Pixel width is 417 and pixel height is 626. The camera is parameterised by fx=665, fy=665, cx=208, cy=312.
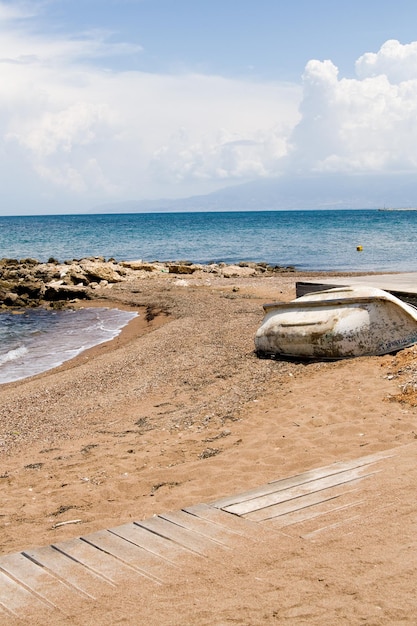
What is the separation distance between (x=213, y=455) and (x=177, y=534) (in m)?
2.53

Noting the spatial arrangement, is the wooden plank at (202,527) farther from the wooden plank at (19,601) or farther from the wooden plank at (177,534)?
the wooden plank at (19,601)

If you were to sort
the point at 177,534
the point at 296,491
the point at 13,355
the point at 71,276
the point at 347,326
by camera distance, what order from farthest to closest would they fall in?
the point at 71,276 < the point at 13,355 < the point at 347,326 < the point at 296,491 < the point at 177,534

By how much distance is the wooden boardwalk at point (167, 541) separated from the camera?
4.10 metres

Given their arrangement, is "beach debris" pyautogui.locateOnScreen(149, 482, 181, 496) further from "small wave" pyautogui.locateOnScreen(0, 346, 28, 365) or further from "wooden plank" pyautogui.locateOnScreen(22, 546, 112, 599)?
"small wave" pyautogui.locateOnScreen(0, 346, 28, 365)

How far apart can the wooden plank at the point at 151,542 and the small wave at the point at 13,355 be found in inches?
466

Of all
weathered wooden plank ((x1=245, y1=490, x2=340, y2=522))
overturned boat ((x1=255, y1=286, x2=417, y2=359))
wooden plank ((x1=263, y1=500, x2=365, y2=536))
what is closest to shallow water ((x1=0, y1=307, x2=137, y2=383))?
overturned boat ((x1=255, y1=286, x2=417, y2=359))

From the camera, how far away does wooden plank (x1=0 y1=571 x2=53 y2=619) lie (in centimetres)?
388

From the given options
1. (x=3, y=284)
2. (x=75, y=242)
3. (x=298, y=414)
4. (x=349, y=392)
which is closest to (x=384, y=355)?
(x=349, y=392)

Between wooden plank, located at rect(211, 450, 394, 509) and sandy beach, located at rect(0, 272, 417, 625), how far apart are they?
391 mm

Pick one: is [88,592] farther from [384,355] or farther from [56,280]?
[56,280]

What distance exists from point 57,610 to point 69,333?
1631 cm

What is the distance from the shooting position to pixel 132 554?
4523 mm

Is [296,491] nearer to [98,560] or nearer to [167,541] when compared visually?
[167,541]

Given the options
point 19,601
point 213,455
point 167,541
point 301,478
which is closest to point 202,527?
point 167,541
